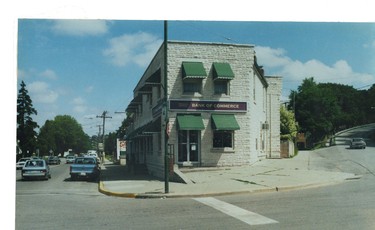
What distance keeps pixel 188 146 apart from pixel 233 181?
12.2 feet

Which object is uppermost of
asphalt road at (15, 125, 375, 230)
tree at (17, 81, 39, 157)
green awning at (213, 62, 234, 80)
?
green awning at (213, 62, 234, 80)

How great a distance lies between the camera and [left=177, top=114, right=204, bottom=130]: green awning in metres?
17.8

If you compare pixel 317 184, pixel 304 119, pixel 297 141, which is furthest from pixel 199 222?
pixel 297 141

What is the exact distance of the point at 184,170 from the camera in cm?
1802

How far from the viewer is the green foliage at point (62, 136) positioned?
451 inches

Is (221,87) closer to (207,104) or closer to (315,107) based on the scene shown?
(207,104)

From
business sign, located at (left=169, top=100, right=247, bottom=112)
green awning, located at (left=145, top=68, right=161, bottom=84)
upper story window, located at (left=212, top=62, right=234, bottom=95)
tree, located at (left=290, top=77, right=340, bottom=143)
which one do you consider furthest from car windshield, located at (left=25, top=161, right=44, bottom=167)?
tree, located at (left=290, top=77, right=340, bottom=143)

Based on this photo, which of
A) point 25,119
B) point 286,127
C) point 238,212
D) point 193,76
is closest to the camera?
point 25,119

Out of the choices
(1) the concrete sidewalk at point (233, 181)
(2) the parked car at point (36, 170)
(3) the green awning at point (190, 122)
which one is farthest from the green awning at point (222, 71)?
(2) the parked car at point (36, 170)

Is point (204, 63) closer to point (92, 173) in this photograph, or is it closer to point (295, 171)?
point (295, 171)

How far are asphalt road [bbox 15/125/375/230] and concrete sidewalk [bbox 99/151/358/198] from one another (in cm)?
66

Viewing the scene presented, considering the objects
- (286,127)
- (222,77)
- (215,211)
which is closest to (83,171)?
(222,77)

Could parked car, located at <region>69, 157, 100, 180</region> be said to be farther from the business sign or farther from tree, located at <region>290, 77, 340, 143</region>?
tree, located at <region>290, 77, 340, 143</region>

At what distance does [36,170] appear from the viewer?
A: 2061 centimetres
